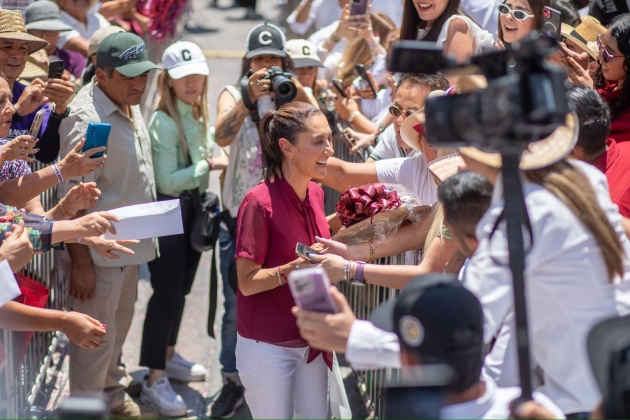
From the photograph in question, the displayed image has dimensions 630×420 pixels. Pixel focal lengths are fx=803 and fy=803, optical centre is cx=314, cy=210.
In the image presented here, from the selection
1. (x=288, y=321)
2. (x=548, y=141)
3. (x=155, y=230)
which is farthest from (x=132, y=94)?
(x=548, y=141)

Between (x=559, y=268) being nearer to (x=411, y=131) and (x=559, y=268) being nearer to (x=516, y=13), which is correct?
(x=411, y=131)

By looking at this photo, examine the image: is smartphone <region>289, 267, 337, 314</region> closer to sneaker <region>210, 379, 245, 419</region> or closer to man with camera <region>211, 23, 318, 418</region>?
man with camera <region>211, 23, 318, 418</region>

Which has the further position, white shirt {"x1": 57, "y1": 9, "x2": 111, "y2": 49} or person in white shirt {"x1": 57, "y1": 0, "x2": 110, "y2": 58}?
person in white shirt {"x1": 57, "y1": 0, "x2": 110, "y2": 58}

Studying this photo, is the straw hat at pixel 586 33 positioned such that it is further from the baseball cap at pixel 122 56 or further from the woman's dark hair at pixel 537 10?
the baseball cap at pixel 122 56

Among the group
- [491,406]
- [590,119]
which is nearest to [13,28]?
[590,119]

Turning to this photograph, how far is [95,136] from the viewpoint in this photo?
13.9 feet

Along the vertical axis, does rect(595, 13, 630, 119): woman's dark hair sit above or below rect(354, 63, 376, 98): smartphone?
above

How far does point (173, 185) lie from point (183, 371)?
4.36ft

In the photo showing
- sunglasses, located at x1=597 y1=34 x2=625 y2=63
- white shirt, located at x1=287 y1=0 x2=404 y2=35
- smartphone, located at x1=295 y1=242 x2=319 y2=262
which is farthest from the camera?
white shirt, located at x1=287 y1=0 x2=404 y2=35

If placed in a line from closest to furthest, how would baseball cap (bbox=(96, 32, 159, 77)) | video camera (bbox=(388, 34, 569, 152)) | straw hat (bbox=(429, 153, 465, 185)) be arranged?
video camera (bbox=(388, 34, 569, 152))
straw hat (bbox=(429, 153, 465, 185))
baseball cap (bbox=(96, 32, 159, 77))

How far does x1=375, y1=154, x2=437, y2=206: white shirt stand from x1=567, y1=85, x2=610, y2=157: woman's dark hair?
2.99ft

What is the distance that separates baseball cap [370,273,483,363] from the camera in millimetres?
2137

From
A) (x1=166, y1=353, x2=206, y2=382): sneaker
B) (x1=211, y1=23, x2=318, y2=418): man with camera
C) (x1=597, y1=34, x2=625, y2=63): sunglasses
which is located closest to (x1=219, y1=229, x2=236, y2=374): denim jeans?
(x1=211, y1=23, x2=318, y2=418): man with camera

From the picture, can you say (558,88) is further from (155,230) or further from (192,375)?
(192,375)
